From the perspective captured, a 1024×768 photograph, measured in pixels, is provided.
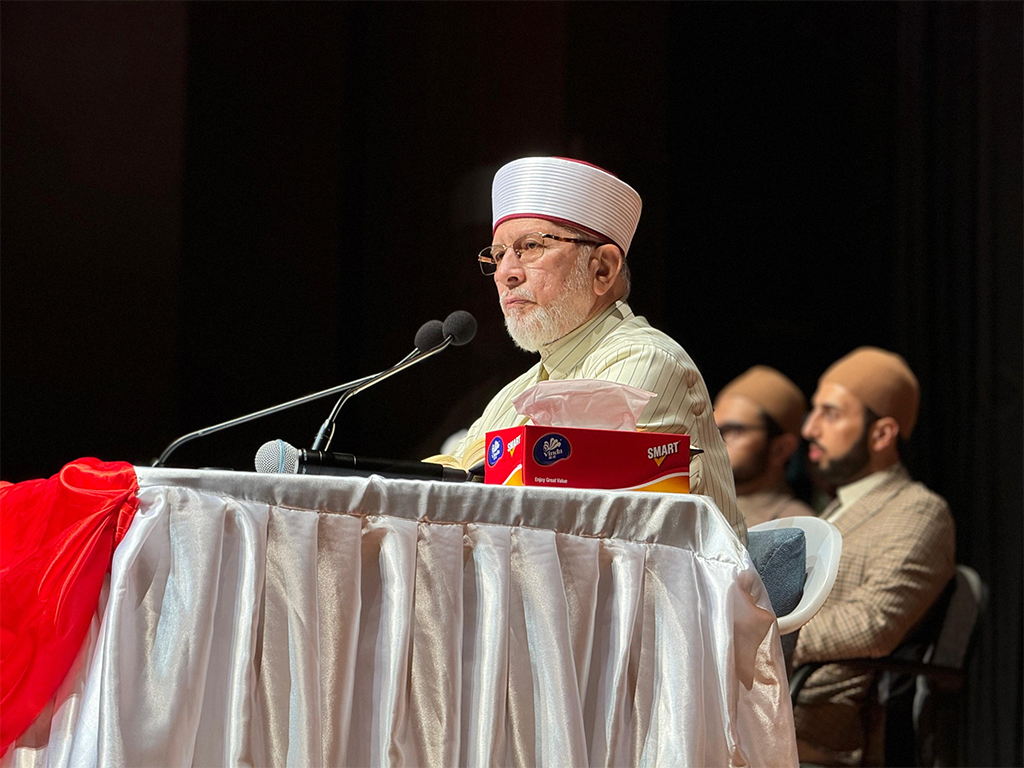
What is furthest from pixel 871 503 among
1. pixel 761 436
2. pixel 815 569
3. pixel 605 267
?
pixel 815 569

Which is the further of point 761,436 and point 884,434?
point 761,436

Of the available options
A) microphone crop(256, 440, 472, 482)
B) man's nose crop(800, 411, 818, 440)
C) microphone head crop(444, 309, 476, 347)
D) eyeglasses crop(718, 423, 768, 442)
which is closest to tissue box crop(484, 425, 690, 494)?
microphone crop(256, 440, 472, 482)

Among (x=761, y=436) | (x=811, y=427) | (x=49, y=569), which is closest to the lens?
(x=49, y=569)

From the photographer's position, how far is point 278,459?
53.4 inches

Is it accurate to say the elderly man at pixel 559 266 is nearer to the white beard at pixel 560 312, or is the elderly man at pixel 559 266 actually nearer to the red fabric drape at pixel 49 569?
the white beard at pixel 560 312

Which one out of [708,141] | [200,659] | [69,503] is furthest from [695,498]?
[708,141]

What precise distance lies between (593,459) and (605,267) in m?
0.78

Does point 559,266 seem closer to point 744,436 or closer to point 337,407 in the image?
→ point 337,407

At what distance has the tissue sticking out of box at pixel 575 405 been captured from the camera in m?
1.33

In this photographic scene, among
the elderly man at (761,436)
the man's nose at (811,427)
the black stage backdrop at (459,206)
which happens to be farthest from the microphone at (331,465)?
the elderly man at (761,436)

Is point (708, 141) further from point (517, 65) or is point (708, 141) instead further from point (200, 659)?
point (200, 659)

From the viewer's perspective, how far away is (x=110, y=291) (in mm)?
3863

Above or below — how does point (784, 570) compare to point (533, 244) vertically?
below

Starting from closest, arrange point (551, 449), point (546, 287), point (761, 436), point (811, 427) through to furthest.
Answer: point (551, 449) → point (546, 287) → point (811, 427) → point (761, 436)
